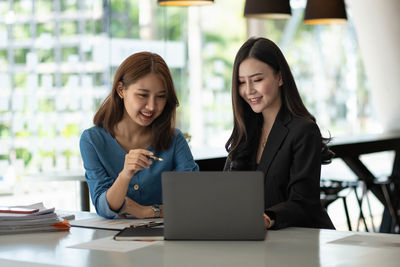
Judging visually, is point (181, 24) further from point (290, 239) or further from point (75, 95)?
point (290, 239)

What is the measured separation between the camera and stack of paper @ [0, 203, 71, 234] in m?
2.57

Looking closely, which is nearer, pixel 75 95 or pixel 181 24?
pixel 75 95

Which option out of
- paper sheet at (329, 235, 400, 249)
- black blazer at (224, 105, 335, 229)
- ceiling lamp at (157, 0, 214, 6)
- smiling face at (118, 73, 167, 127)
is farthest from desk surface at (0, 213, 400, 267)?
ceiling lamp at (157, 0, 214, 6)

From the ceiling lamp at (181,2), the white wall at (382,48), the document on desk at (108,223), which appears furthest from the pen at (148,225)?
the white wall at (382,48)

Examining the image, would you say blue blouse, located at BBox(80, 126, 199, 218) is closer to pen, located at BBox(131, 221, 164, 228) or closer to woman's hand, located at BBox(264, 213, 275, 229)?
pen, located at BBox(131, 221, 164, 228)

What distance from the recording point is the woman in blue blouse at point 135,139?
113 inches

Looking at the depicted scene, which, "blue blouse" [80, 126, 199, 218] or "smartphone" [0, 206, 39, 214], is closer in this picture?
"smartphone" [0, 206, 39, 214]

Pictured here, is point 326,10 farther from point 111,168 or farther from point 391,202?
point 111,168

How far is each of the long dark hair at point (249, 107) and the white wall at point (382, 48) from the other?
13.8ft

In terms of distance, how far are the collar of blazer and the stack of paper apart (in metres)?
0.85

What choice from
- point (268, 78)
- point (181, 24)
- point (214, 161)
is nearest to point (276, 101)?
point (268, 78)

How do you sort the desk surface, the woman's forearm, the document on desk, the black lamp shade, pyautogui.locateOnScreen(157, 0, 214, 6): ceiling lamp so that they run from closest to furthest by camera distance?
the desk surface
the document on desk
the woman's forearm
pyautogui.locateOnScreen(157, 0, 214, 6): ceiling lamp
the black lamp shade

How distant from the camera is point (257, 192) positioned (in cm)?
226

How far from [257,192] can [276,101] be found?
841 millimetres
